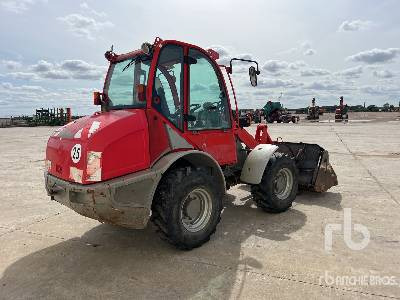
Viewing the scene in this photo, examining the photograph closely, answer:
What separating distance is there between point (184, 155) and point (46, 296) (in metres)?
1.92

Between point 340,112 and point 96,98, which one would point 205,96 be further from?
point 340,112

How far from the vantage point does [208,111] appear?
188 inches

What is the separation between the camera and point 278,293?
318 centimetres

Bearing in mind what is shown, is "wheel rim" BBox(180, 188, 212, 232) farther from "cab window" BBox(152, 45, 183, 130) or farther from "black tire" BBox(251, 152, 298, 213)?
"black tire" BBox(251, 152, 298, 213)

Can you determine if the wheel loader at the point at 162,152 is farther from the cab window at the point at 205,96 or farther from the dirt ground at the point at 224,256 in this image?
the dirt ground at the point at 224,256

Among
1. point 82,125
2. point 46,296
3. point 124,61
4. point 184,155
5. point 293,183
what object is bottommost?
Result: point 46,296

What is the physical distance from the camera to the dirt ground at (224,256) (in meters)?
3.29

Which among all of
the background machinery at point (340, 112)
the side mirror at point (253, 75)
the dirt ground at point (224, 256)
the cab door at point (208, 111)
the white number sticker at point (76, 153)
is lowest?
the dirt ground at point (224, 256)

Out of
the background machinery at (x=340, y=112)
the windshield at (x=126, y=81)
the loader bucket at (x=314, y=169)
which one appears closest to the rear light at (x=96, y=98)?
the windshield at (x=126, y=81)

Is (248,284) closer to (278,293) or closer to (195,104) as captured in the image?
(278,293)

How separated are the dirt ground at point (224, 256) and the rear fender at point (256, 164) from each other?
61 centimetres

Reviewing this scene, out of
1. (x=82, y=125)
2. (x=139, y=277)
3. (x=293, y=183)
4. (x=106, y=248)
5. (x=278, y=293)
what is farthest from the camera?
(x=293, y=183)

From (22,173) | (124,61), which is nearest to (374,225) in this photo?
(124,61)

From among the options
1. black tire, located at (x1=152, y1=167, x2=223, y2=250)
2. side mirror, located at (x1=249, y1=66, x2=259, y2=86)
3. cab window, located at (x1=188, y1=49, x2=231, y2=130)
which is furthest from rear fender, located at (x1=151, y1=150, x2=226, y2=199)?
side mirror, located at (x1=249, y1=66, x2=259, y2=86)
